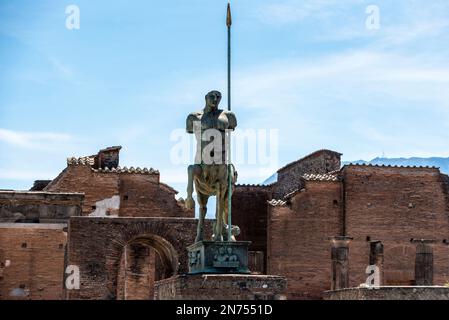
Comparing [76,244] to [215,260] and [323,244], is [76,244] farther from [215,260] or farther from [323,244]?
[215,260]

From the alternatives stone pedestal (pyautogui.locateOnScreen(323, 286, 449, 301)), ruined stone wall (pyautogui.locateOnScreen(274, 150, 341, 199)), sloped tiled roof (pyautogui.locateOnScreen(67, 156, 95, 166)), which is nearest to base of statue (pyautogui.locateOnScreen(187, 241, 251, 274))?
stone pedestal (pyautogui.locateOnScreen(323, 286, 449, 301))

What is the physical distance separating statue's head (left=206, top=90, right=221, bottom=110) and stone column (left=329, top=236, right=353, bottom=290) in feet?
56.8

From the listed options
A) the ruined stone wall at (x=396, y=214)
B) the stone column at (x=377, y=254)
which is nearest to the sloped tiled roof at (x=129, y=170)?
the ruined stone wall at (x=396, y=214)

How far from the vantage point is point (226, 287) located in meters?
11.3

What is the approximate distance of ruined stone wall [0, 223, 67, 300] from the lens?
32.0 metres

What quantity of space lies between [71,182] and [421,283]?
11741mm

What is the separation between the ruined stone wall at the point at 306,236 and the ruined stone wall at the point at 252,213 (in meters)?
2.84

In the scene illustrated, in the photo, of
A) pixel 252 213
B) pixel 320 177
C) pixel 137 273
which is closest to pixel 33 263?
pixel 137 273

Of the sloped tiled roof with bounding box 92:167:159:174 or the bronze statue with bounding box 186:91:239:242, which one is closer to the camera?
the bronze statue with bounding box 186:91:239:242

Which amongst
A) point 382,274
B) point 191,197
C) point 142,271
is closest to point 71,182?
point 142,271

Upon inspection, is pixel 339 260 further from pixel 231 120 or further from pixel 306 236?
pixel 231 120

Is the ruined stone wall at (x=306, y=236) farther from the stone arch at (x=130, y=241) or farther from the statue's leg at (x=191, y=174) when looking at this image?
the statue's leg at (x=191, y=174)

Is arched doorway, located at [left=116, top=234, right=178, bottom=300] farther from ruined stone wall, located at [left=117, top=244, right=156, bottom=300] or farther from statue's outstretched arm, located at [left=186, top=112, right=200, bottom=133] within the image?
statue's outstretched arm, located at [left=186, top=112, right=200, bottom=133]

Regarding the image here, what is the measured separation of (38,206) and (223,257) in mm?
20523
